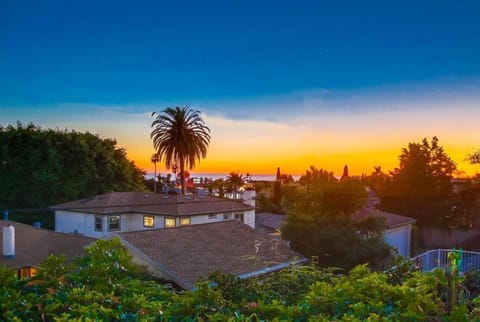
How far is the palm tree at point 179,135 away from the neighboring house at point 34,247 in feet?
53.2

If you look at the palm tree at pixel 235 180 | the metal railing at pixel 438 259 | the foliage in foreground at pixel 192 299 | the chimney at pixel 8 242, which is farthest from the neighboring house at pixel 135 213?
the foliage in foreground at pixel 192 299

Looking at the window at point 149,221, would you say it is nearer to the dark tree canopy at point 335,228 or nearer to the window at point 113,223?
the window at point 113,223

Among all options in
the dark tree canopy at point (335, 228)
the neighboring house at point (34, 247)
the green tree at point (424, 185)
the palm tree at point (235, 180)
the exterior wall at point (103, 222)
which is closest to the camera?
the neighboring house at point (34, 247)

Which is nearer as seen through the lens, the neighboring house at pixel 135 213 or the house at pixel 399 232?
the neighboring house at pixel 135 213

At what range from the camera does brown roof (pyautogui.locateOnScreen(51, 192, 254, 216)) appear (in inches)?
836

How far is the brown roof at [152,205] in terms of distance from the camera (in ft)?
69.7

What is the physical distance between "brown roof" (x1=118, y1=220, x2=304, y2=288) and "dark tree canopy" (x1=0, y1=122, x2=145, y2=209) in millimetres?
16035

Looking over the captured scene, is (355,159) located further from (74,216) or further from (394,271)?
(394,271)

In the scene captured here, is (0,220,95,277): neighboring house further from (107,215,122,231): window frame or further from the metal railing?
the metal railing

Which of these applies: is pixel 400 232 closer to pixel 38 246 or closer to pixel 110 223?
pixel 110 223

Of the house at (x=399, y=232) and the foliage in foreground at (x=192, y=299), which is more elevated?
the foliage in foreground at (x=192, y=299)

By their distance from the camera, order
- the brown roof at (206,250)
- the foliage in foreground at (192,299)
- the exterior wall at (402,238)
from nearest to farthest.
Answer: the foliage in foreground at (192,299) < the brown roof at (206,250) < the exterior wall at (402,238)

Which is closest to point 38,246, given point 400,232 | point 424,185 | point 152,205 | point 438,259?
point 152,205

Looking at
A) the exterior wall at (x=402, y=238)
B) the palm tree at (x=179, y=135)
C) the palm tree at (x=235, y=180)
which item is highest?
the palm tree at (x=179, y=135)
